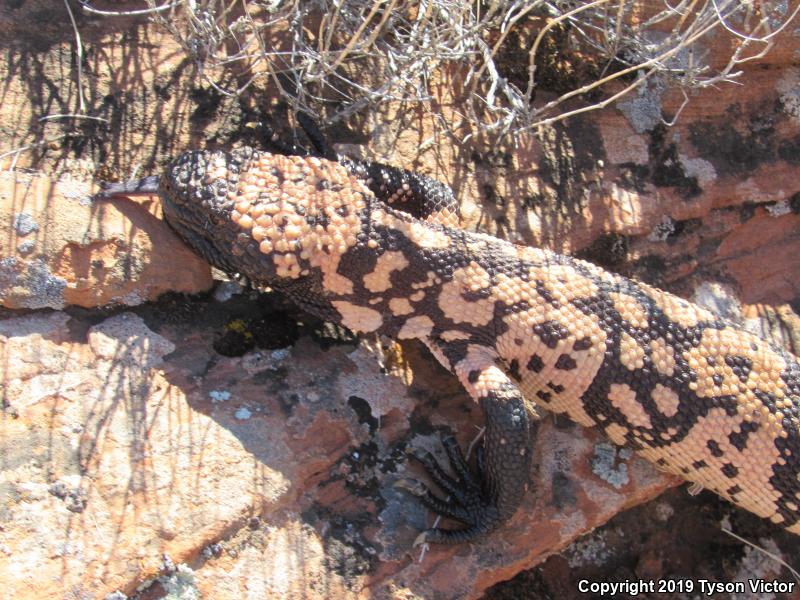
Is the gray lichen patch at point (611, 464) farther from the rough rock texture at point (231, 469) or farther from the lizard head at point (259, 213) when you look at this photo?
the lizard head at point (259, 213)

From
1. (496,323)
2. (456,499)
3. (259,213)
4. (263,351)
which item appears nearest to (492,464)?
(456,499)

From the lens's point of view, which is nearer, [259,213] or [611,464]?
[259,213]

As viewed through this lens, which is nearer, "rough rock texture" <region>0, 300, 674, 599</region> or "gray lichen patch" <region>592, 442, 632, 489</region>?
"rough rock texture" <region>0, 300, 674, 599</region>

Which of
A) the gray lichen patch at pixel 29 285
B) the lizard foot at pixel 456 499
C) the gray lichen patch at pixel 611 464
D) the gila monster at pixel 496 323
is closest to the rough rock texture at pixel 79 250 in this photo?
the gray lichen patch at pixel 29 285

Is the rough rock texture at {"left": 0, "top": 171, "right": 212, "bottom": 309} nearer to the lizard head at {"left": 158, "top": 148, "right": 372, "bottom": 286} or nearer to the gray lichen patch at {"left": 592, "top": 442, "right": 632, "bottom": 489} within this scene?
the lizard head at {"left": 158, "top": 148, "right": 372, "bottom": 286}

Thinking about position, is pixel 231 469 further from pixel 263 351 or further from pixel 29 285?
pixel 29 285

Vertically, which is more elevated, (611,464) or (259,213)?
(259,213)

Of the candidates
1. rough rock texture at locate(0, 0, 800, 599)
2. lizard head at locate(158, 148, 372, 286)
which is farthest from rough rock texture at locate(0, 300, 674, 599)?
lizard head at locate(158, 148, 372, 286)
